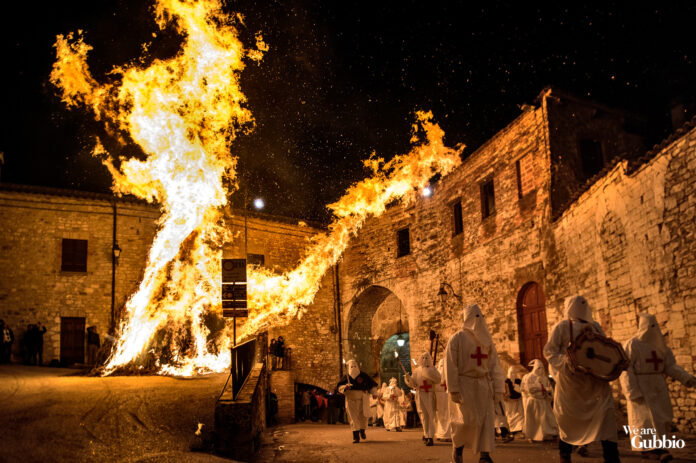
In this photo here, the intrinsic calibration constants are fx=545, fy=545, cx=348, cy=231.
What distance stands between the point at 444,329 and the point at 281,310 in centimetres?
909

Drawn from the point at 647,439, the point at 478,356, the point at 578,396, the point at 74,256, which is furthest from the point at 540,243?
the point at 74,256

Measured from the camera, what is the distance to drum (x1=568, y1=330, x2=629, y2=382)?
18.1 ft

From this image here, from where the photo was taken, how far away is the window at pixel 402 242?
24047 mm

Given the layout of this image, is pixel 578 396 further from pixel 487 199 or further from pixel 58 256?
pixel 58 256

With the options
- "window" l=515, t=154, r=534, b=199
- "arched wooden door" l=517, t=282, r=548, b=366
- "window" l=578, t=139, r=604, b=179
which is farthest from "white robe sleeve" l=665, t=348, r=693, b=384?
"window" l=515, t=154, r=534, b=199

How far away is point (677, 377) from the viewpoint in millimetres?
6527

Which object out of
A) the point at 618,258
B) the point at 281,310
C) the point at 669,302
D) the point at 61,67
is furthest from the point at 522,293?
the point at 61,67

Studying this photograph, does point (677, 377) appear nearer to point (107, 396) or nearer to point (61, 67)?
point (107, 396)

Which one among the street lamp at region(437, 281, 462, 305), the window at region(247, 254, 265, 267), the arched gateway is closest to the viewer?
the street lamp at region(437, 281, 462, 305)

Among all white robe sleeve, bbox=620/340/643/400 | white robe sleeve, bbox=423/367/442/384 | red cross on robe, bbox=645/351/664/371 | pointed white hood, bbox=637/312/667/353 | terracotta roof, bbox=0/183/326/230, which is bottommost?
white robe sleeve, bbox=423/367/442/384

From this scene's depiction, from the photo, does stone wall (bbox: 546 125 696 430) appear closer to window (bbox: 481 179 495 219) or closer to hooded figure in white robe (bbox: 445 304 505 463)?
hooded figure in white robe (bbox: 445 304 505 463)

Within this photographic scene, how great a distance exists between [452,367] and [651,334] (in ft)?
8.66

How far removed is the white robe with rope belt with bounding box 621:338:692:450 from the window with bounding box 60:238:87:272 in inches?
858

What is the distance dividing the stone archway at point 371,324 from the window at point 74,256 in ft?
40.0
